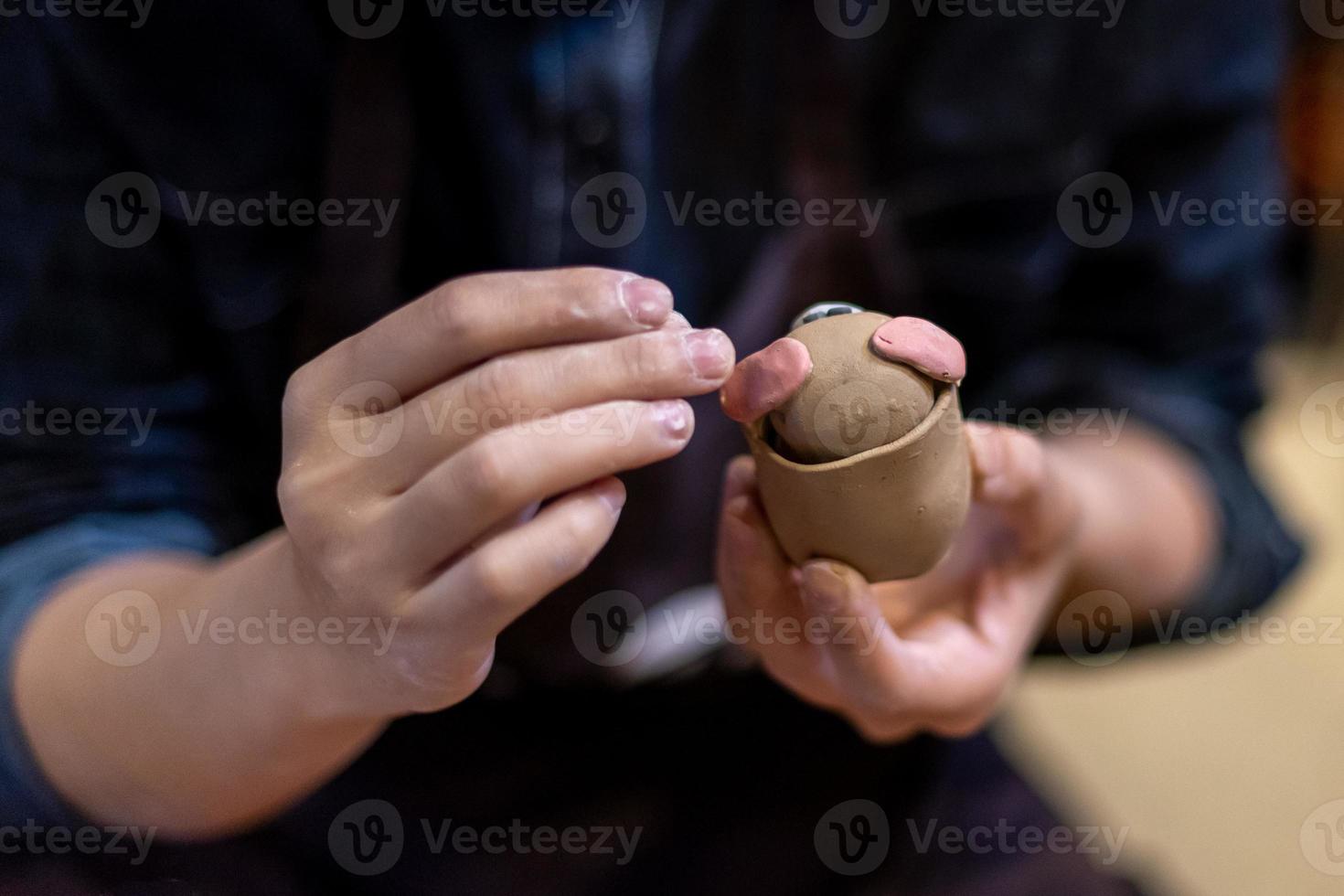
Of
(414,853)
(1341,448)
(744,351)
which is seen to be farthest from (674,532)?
(1341,448)

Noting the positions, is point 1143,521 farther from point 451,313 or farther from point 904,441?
point 451,313

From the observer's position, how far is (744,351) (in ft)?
2.00

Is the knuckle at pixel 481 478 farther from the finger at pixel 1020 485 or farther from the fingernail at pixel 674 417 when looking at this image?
the finger at pixel 1020 485

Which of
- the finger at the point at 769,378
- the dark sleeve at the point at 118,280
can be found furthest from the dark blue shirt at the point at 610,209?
the finger at the point at 769,378

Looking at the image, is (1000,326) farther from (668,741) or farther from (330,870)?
(330,870)

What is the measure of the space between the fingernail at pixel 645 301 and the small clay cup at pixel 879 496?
0.06 m

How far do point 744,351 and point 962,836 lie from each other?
36 centimetres

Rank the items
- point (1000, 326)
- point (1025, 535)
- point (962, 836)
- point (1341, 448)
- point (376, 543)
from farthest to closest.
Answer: point (1341, 448) → point (1000, 326) → point (962, 836) → point (1025, 535) → point (376, 543)

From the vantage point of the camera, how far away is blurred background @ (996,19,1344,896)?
93 cm

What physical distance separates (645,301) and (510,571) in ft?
0.38

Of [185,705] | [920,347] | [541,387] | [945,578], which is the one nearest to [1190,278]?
[945,578]

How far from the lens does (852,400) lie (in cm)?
38

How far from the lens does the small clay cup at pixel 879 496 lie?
0.38 m

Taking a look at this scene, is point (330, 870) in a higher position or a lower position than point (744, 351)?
lower
